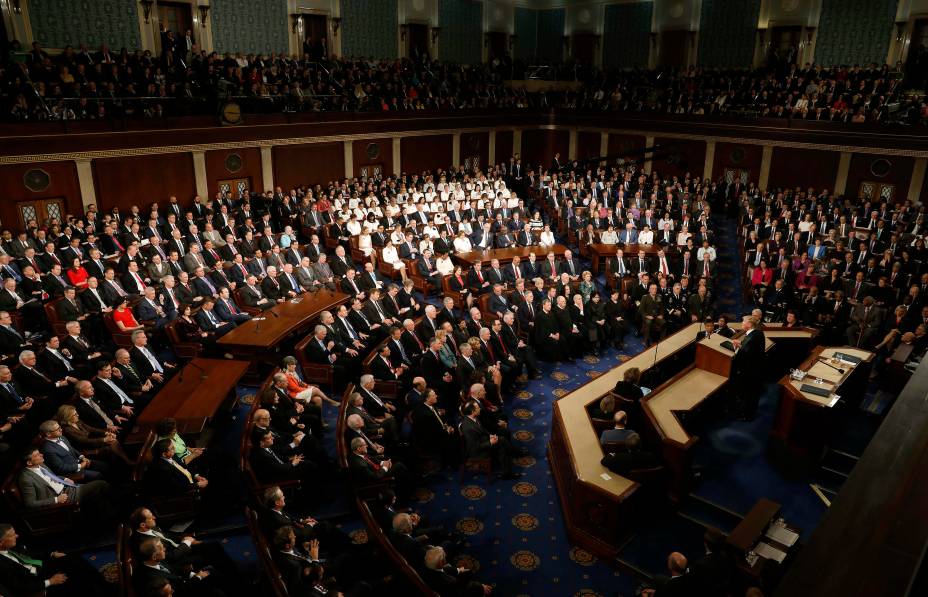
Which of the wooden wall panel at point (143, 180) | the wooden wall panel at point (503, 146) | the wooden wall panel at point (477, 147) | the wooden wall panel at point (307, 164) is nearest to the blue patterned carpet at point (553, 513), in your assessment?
the wooden wall panel at point (143, 180)

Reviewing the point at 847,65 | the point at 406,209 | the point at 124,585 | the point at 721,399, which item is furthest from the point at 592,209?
the point at 124,585

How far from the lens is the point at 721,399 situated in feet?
26.5

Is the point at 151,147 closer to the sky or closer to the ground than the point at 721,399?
closer to the sky

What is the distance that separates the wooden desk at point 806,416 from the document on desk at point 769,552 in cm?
229

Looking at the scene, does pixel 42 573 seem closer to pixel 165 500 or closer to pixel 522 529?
pixel 165 500

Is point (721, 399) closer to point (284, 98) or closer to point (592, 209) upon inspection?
point (592, 209)

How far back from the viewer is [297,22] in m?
21.3

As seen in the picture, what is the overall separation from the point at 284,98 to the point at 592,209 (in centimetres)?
941

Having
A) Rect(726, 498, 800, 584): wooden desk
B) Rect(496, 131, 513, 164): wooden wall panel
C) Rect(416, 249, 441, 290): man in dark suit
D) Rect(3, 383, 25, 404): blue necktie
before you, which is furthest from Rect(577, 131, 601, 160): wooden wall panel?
Rect(3, 383, 25, 404): blue necktie

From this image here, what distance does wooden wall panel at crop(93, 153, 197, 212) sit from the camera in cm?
1512

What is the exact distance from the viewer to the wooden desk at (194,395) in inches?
267

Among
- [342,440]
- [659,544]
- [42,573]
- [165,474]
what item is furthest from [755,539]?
[42,573]

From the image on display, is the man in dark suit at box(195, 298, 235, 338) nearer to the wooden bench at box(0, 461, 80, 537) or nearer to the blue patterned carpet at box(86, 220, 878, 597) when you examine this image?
the blue patterned carpet at box(86, 220, 878, 597)

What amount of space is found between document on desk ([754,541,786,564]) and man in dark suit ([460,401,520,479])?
9.09ft
